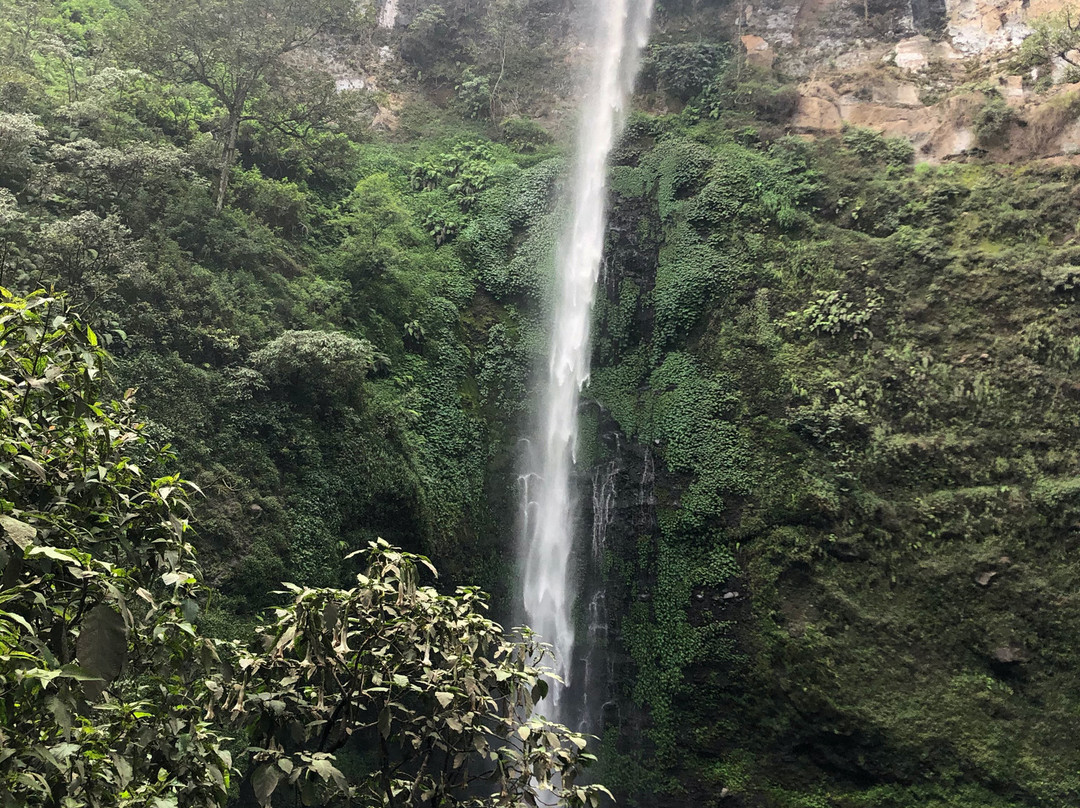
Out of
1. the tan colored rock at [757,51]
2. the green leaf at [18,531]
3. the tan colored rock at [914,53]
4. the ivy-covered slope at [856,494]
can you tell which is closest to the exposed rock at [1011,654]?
the ivy-covered slope at [856,494]

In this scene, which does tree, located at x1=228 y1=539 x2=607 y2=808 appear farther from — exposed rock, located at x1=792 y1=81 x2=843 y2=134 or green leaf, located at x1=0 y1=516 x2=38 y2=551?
exposed rock, located at x1=792 y1=81 x2=843 y2=134

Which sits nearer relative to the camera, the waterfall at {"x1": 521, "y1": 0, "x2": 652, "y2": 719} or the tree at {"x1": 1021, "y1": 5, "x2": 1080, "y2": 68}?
the waterfall at {"x1": 521, "y1": 0, "x2": 652, "y2": 719}

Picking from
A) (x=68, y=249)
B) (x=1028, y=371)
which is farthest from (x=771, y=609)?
(x=68, y=249)

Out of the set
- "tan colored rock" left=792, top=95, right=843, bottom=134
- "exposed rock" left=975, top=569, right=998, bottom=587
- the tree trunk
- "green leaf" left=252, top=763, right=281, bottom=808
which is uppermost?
"tan colored rock" left=792, top=95, right=843, bottom=134

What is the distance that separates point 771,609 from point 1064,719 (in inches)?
161

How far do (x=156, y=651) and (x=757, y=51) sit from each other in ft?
70.0

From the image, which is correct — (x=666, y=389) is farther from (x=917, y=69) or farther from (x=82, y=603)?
(x=82, y=603)

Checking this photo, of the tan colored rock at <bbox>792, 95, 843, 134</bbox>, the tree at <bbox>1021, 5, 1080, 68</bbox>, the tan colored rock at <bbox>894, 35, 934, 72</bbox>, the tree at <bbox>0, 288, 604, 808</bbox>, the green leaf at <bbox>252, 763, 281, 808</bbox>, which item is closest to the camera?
the tree at <bbox>0, 288, 604, 808</bbox>

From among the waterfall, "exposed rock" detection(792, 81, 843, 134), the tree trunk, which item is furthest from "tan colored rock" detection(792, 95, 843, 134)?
the tree trunk

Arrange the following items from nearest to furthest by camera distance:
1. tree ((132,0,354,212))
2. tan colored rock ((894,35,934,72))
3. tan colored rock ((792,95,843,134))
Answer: tree ((132,0,354,212)) → tan colored rock ((792,95,843,134)) → tan colored rock ((894,35,934,72))

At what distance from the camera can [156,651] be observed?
3186 mm

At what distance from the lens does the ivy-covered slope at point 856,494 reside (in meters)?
11.4

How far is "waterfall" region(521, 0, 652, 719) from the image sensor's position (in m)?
14.0

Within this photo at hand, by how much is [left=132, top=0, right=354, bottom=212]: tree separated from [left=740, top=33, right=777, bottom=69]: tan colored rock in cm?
1102
